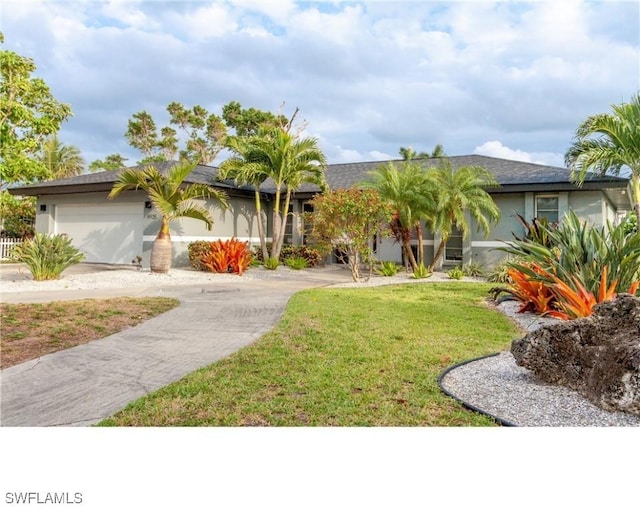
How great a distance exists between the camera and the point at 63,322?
5797 mm

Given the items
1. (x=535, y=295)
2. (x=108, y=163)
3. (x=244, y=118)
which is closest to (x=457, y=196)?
(x=535, y=295)

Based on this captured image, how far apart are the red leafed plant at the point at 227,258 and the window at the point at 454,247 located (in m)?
6.67

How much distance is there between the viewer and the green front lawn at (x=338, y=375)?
9.79 ft

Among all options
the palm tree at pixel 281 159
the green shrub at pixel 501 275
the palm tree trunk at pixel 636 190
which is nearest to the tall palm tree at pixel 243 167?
the palm tree at pixel 281 159

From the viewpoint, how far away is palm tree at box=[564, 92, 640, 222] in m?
7.74

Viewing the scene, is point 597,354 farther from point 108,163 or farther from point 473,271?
point 108,163

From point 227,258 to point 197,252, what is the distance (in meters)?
1.28

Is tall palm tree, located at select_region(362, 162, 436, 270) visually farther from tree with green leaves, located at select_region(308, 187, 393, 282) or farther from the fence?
the fence

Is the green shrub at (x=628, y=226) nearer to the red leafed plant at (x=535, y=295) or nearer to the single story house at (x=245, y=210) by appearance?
the red leafed plant at (x=535, y=295)

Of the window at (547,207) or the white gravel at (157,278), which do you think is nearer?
the white gravel at (157,278)

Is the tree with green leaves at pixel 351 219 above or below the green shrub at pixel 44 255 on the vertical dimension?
above
